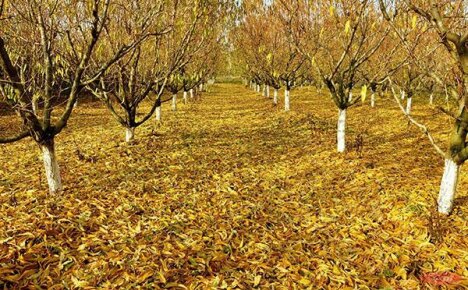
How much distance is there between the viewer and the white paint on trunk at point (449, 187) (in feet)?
20.0

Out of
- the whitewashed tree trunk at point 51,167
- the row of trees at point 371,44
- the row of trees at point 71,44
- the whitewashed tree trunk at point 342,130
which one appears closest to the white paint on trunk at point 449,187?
the row of trees at point 371,44

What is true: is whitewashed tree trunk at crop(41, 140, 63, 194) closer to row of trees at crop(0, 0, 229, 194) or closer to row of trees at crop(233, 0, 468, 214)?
row of trees at crop(0, 0, 229, 194)

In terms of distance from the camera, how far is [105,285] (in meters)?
4.42

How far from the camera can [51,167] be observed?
695cm

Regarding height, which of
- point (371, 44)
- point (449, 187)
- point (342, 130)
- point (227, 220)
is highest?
point (371, 44)

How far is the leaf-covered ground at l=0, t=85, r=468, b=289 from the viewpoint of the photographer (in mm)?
4777

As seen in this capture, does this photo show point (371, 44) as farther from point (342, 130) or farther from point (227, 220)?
point (227, 220)

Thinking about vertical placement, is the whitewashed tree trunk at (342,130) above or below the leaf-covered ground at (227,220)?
above

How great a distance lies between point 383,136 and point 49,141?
1350 centimetres

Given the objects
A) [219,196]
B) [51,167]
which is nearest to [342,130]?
→ [219,196]

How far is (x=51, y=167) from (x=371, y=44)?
38.1ft

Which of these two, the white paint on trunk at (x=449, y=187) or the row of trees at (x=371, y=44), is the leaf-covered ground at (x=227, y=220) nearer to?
the white paint on trunk at (x=449, y=187)

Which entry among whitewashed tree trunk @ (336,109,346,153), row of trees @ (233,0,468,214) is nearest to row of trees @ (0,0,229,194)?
row of trees @ (233,0,468,214)

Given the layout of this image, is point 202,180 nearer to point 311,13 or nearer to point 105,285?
point 105,285
